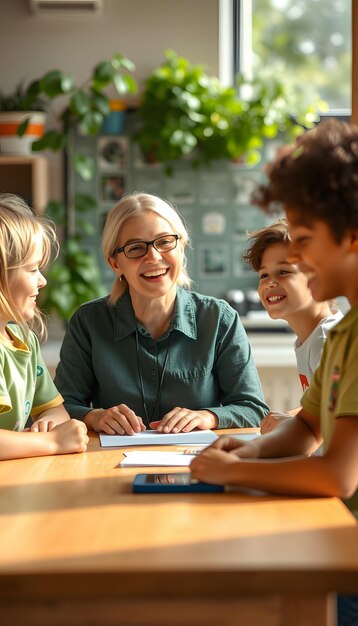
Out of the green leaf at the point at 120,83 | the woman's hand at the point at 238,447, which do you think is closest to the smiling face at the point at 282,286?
the woman's hand at the point at 238,447

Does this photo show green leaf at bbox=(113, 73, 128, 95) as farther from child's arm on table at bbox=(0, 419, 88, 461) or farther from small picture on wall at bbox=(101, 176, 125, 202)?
child's arm on table at bbox=(0, 419, 88, 461)

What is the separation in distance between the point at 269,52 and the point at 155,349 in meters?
2.43

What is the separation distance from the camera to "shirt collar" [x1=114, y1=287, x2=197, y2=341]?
2334 mm

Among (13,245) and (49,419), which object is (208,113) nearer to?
(13,245)

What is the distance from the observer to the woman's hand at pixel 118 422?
203 centimetres

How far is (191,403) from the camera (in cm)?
231

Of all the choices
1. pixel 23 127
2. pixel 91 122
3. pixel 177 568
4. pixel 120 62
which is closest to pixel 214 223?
pixel 91 122

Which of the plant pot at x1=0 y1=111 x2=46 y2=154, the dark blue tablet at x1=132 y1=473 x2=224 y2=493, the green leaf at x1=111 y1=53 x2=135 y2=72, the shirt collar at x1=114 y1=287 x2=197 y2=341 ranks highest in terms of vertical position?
the green leaf at x1=111 y1=53 x2=135 y2=72

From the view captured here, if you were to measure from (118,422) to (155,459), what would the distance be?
0.35 m

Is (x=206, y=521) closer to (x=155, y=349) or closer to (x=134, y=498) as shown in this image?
(x=134, y=498)

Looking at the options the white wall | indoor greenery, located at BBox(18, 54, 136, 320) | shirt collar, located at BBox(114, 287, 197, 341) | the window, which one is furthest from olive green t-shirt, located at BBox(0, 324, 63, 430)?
the window

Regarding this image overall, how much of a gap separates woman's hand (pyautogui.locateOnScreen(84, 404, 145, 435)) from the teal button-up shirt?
0.72ft

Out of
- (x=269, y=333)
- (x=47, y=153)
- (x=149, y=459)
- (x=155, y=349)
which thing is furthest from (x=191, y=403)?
(x=47, y=153)

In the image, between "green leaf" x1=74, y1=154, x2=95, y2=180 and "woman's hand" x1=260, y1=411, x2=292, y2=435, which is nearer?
"woman's hand" x1=260, y1=411, x2=292, y2=435
